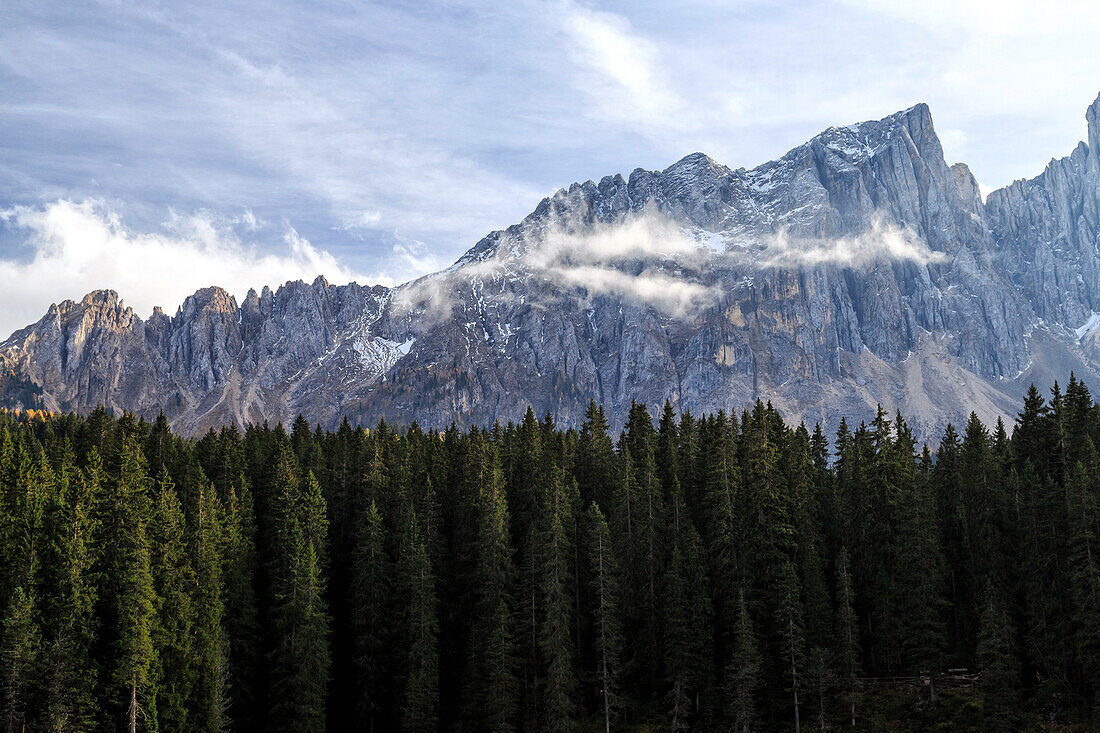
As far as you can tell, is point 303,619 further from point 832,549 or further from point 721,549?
point 832,549

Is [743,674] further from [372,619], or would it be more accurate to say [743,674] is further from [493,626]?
[372,619]

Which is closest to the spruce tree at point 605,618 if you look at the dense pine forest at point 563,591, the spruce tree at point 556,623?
the dense pine forest at point 563,591

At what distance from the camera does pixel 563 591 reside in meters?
71.6

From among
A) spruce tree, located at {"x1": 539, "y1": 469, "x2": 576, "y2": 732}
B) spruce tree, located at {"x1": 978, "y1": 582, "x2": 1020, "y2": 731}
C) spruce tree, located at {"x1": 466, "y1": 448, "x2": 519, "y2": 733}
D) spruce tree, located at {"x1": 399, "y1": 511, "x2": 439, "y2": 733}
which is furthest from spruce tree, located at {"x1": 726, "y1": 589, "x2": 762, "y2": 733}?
spruce tree, located at {"x1": 399, "y1": 511, "x2": 439, "y2": 733}

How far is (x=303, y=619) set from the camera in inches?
2677

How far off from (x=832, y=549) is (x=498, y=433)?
43.0 metres

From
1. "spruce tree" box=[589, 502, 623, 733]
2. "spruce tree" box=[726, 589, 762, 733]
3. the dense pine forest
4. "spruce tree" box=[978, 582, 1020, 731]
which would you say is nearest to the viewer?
the dense pine forest

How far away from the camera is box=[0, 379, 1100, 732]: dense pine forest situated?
56969 mm

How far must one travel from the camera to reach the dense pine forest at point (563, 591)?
56969 millimetres

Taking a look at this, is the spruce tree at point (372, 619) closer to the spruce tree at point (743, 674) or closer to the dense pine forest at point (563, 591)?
the dense pine forest at point (563, 591)

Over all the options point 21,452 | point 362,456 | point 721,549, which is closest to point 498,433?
point 362,456

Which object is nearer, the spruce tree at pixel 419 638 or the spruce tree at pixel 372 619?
the spruce tree at pixel 419 638

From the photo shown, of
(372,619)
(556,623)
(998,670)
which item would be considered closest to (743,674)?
(556,623)

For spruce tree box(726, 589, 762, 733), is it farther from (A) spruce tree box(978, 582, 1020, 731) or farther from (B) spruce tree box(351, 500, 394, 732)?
(B) spruce tree box(351, 500, 394, 732)
